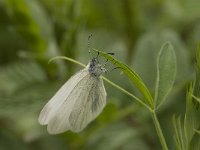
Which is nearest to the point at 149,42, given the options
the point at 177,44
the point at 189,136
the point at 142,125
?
the point at 177,44

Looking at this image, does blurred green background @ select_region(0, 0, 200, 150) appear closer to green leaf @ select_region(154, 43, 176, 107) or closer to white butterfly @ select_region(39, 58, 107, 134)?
white butterfly @ select_region(39, 58, 107, 134)

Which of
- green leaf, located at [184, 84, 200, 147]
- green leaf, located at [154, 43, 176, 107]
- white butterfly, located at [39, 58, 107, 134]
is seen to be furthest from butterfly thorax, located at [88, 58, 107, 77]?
green leaf, located at [184, 84, 200, 147]

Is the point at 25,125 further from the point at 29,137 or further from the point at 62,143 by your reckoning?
the point at 62,143

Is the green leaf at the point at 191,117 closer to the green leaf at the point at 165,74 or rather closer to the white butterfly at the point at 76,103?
the green leaf at the point at 165,74

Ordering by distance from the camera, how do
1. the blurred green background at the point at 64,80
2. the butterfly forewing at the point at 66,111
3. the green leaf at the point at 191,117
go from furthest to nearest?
the blurred green background at the point at 64,80
the butterfly forewing at the point at 66,111
the green leaf at the point at 191,117

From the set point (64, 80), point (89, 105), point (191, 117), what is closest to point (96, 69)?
point (89, 105)

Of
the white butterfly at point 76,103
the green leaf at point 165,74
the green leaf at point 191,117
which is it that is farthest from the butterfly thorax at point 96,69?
the green leaf at point 191,117
